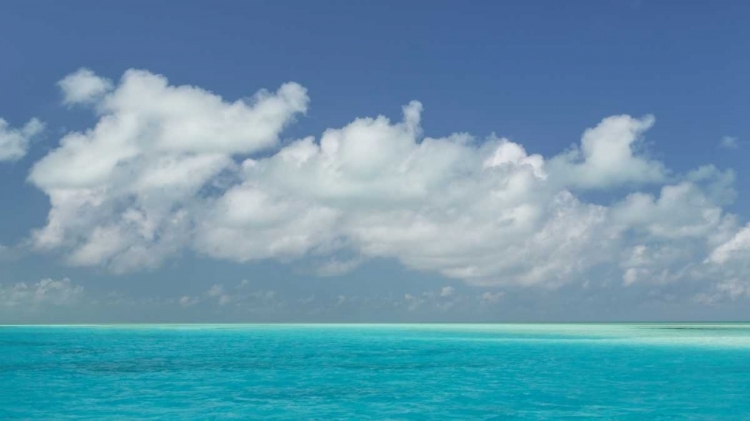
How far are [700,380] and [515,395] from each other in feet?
35.4

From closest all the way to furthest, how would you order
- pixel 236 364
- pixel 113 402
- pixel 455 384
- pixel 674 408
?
1. pixel 674 408
2. pixel 113 402
3. pixel 455 384
4. pixel 236 364

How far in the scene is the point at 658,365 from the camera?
4000 centimetres

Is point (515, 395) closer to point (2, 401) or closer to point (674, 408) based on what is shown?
point (674, 408)

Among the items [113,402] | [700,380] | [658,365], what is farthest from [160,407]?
[658,365]

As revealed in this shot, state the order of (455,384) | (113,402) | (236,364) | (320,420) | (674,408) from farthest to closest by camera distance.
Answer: (236,364) → (455,384) → (113,402) → (674,408) → (320,420)

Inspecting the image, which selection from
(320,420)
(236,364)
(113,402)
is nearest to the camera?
(320,420)

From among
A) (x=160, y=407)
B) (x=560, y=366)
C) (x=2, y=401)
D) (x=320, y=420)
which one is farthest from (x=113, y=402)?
(x=560, y=366)

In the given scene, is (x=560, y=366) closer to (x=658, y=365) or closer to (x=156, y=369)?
(x=658, y=365)

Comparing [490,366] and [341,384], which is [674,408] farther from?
[490,366]

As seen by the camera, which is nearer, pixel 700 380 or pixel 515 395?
pixel 515 395

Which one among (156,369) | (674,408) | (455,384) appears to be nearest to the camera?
(674,408)

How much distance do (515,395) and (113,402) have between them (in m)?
15.5

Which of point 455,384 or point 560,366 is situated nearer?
point 455,384

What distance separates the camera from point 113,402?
26031mm
